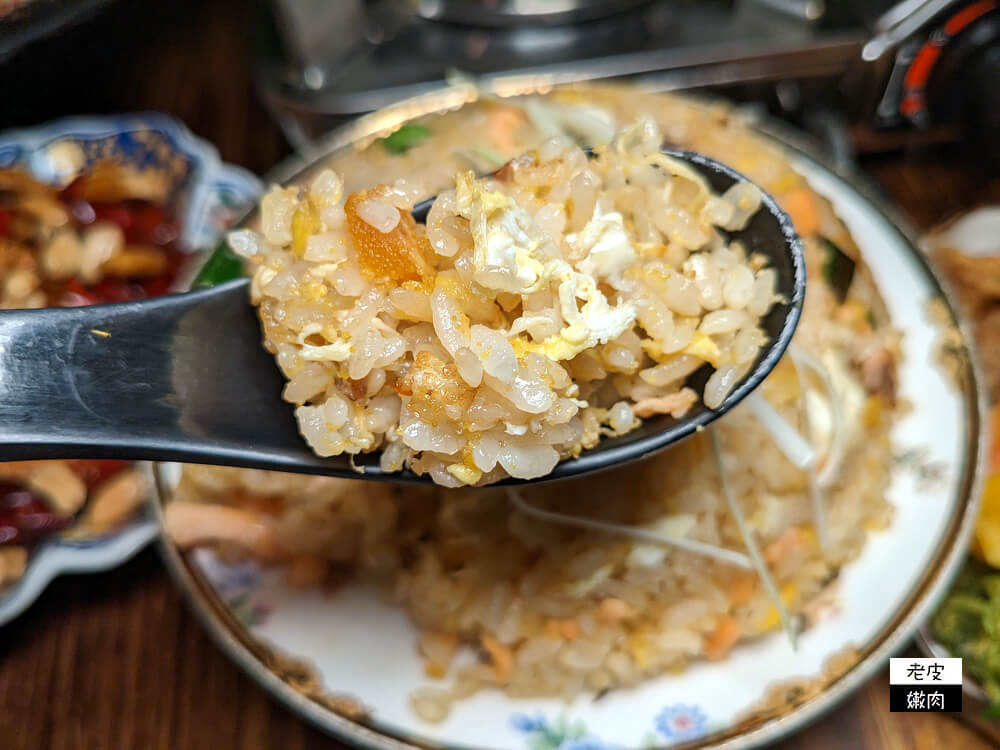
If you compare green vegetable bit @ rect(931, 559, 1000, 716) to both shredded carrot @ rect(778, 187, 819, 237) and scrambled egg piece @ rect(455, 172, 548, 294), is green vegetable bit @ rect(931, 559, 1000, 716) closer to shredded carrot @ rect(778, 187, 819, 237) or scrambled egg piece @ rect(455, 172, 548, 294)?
shredded carrot @ rect(778, 187, 819, 237)

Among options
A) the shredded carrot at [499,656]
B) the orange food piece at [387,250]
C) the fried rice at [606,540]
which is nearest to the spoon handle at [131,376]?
the orange food piece at [387,250]

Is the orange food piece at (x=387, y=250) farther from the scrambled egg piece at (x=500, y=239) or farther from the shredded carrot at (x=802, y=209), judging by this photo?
the shredded carrot at (x=802, y=209)

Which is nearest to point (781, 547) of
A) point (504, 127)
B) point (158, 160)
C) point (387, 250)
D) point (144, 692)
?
point (387, 250)

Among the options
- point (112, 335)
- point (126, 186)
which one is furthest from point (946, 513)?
point (126, 186)

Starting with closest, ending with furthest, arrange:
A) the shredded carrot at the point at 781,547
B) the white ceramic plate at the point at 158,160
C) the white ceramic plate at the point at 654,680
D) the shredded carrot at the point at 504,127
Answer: the white ceramic plate at the point at 654,680 → the shredded carrot at the point at 781,547 → the shredded carrot at the point at 504,127 → the white ceramic plate at the point at 158,160

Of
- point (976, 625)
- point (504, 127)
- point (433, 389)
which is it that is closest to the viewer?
point (433, 389)

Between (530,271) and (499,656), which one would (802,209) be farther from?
(499,656)
